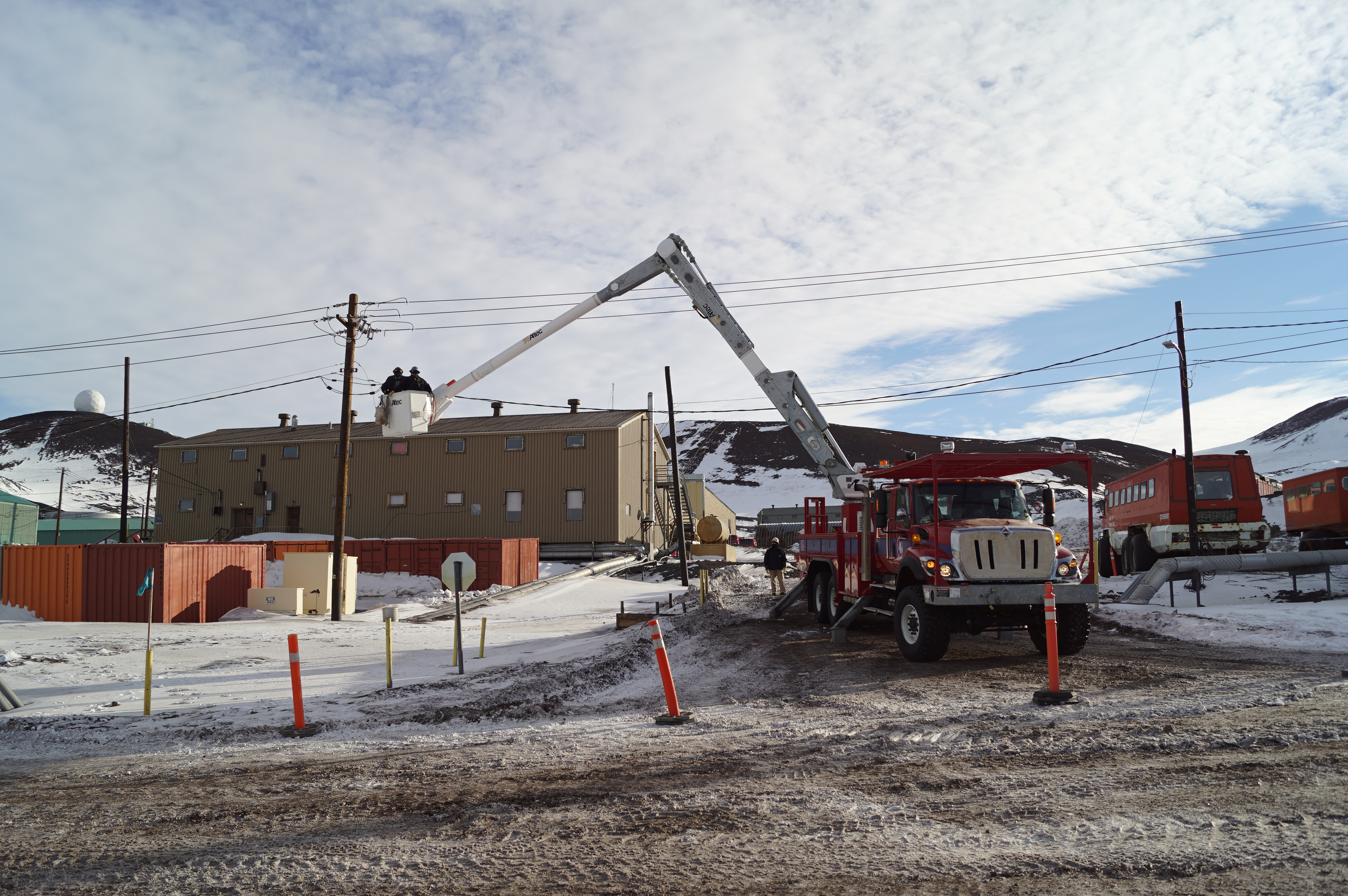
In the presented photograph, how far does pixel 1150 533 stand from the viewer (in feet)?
77.1

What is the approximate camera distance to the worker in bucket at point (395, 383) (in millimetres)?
13695

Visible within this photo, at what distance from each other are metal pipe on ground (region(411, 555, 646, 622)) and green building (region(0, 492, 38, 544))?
148ft

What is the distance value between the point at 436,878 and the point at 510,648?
36.8 ft

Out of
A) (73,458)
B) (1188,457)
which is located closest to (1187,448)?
(1188,457)

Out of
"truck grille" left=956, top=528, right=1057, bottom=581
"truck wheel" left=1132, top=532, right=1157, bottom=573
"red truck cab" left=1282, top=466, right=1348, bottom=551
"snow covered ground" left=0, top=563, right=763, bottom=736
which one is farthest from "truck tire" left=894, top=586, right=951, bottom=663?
"truck wheel" left=1132, top=532, right=1157, bottom=573

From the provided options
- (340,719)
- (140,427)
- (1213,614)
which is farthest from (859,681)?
(140,427)

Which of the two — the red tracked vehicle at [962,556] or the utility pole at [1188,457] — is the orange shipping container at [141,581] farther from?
the utility pole at [1188,457]

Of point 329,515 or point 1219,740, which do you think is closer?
point 1219,740

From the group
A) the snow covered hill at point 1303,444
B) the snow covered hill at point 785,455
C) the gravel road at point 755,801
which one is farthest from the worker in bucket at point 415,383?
the snow covered hill at point 785,455

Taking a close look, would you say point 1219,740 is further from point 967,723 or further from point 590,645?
point 590,645

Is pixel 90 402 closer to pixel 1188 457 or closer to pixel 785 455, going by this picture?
pixel 785 455

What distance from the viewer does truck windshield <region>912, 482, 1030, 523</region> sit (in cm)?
1084

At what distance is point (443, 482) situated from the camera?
136ft

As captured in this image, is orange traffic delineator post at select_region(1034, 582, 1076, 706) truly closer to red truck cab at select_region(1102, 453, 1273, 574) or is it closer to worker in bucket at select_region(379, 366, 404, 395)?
worker in bucket at select_region(379, 366, 404, 395)
